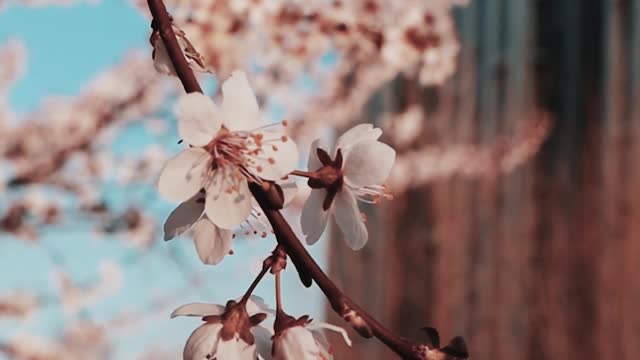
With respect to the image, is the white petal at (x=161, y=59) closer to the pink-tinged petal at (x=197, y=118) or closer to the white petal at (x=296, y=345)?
the pink-tinged petal at (x=197, y=118)

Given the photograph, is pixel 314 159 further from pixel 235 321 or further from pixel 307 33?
pixel 307 33

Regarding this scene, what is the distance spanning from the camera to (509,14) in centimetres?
310

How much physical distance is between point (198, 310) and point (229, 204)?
0.06 metres

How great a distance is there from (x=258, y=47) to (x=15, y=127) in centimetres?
103

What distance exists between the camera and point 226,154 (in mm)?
524

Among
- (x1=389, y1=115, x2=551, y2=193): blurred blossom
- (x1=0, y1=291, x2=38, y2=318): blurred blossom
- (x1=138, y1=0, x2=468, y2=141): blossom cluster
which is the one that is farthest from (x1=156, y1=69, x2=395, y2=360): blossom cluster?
(x1=389, y1=115, x2=551, y2=193): blurred blossom

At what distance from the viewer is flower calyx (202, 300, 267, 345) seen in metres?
0.50

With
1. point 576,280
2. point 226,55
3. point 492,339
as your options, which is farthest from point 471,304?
point 226,55

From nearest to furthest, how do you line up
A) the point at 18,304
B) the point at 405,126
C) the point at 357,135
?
1. the point at 357,135
2. the point at 18,304
3. the point at 405,126

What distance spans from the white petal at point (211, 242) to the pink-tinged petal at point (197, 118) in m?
0.04

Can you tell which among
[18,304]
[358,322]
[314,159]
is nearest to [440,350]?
[358,322]

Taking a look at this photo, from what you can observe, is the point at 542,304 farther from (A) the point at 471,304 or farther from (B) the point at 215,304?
(B) the point at 215,304

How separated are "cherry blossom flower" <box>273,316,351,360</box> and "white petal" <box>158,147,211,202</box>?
0.29ft

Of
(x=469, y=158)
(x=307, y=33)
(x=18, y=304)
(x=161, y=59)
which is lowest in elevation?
(x=18, y=304)
